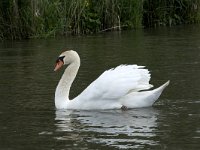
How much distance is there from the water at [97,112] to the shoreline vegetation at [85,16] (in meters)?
2.66

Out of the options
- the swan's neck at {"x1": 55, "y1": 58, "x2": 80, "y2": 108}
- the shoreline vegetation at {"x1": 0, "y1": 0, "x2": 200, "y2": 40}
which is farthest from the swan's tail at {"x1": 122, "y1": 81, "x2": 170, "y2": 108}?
the shoreline vegetation at {"x1": 0, "y1": 0, "x2": 200, "y2": 40}

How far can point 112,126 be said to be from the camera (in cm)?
1039

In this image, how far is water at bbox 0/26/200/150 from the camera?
9.42 m

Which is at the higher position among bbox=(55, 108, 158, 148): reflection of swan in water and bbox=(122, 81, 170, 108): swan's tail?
bbox=(122, 81, 170, 108): swan's tail

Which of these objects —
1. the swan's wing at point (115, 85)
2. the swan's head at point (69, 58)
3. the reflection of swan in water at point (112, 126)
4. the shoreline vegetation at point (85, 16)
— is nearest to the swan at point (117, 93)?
the swan's wing at point (115, 85)

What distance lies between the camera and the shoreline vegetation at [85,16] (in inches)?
985

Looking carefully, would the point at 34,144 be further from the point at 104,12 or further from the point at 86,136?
the point at 104,12

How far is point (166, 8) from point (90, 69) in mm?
15504

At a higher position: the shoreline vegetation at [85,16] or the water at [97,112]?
the shoreline vegetation at [85,16]

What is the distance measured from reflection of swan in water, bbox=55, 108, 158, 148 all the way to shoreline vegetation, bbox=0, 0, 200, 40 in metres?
13.5

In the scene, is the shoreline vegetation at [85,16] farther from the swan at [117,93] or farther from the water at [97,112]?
the swan at [117,93]

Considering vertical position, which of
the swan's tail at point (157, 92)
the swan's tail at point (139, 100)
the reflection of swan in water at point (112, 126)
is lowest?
the reflection of swan in water at point (112, 126)

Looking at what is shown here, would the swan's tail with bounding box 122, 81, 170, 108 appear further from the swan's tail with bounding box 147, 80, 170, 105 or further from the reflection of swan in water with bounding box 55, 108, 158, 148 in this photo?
the reflection of swan in water with bounding box 55, 108, 158, 148

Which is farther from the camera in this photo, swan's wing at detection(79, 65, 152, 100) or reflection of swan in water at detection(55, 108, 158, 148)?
swan's wing at detection(79, 65, 152, 100)
